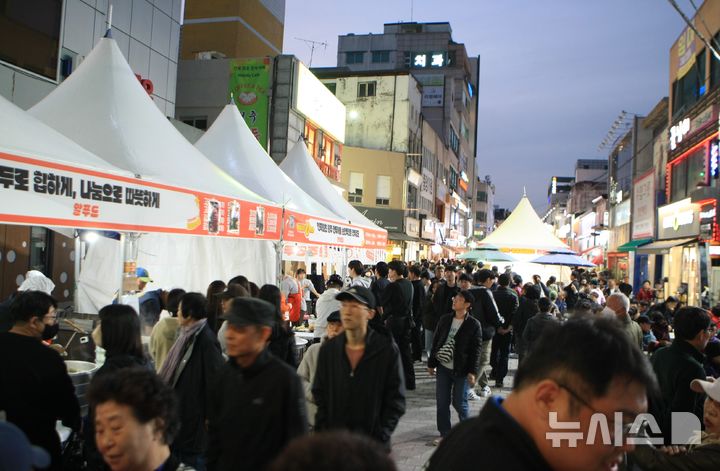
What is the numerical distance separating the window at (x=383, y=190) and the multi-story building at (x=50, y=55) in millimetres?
22115

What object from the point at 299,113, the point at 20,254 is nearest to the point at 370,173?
the point at 299,113

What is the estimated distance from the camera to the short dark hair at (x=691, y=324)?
4.35m

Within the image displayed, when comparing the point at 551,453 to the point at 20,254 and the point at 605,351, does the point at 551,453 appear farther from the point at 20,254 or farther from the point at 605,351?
the point at 20,254

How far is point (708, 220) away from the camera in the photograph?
1959 centimetres

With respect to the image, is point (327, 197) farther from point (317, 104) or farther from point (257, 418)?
point (317, 104)

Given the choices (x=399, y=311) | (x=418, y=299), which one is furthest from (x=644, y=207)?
(x=399, y=311)

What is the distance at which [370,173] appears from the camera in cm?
3769

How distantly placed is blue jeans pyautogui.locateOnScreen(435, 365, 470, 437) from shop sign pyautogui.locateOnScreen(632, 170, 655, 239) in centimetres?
2683

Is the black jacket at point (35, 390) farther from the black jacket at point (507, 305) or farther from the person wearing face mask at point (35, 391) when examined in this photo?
the black jacket at point (507, 305)

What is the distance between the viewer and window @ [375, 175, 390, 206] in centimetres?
3778

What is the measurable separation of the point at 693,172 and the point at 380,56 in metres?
56.5

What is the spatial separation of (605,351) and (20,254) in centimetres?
1369

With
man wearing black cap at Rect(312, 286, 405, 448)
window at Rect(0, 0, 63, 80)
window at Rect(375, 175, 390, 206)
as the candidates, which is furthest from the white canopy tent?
man wearing black cap at Rect(312, 286, 405, 448)

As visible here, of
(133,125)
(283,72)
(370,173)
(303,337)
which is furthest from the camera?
(370,173)
